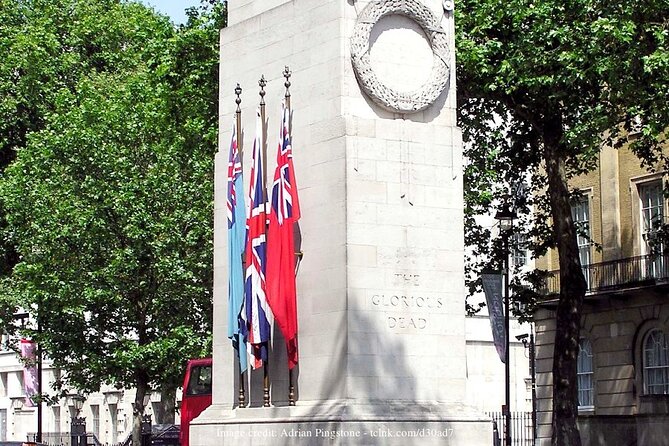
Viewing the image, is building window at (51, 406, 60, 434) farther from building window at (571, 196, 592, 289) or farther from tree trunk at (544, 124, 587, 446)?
tree trunk at (544, 124, 587, 446)

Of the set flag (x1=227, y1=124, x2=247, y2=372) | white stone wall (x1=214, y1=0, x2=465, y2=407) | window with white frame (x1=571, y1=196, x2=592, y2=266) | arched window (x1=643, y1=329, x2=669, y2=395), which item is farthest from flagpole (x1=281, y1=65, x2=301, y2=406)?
window with white frame (x1=571, y1=196, x2=592, y2=266)

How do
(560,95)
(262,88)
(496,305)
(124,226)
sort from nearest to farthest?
(262,88) < (560,95) < (496,305) < (124,226)

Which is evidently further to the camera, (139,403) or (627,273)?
(627,273)

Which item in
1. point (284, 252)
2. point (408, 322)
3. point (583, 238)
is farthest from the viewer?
point (583, 238)

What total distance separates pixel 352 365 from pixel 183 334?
22.1 metres

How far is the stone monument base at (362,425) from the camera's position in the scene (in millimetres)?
21094

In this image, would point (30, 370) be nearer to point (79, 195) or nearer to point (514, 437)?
point (79, 195)

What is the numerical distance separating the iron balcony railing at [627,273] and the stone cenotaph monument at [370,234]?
88.2 ft

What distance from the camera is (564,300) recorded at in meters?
38.8

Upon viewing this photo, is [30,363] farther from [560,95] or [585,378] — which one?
[560,95]

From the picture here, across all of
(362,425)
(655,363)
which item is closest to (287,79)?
(362,425)

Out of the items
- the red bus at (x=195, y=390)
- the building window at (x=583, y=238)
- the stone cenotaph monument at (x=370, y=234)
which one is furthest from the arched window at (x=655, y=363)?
the stone cenotaph monument at (x=370, y=234)

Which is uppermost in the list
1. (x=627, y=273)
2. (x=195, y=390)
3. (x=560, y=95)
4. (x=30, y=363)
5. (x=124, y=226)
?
(x=560, y=95)

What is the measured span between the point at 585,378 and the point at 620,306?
345cm
